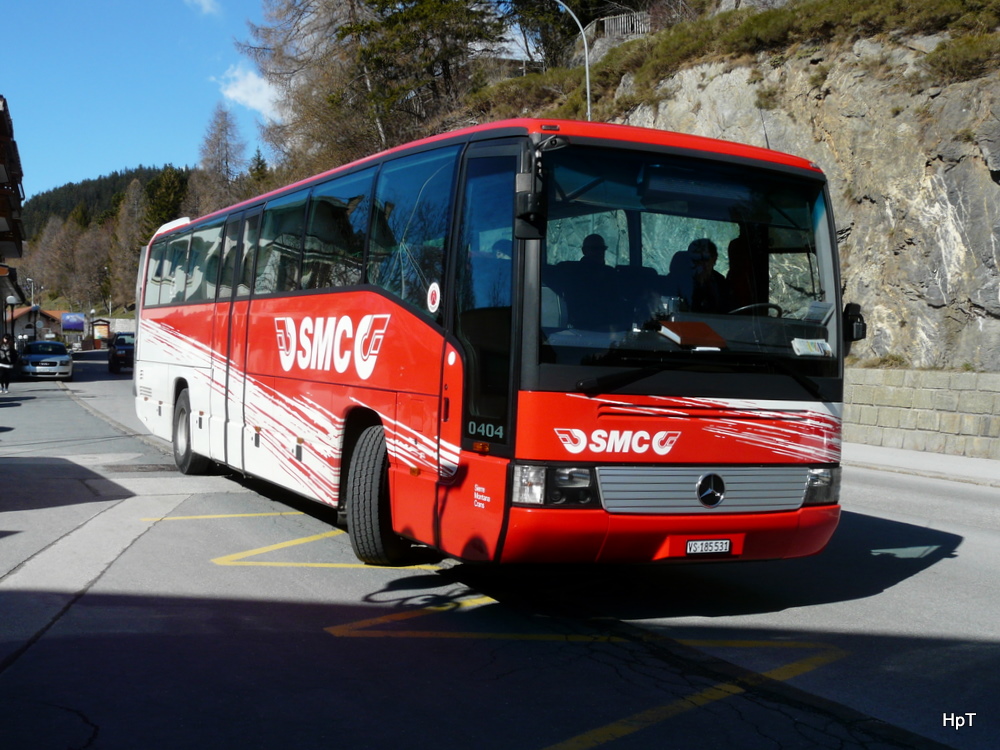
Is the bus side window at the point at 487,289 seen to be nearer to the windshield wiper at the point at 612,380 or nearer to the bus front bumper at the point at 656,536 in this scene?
the windshield wiper at the point at 612,380

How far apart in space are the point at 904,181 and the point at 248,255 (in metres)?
19.1

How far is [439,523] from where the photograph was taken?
636 cm

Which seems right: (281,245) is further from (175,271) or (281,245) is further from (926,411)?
(926,411)

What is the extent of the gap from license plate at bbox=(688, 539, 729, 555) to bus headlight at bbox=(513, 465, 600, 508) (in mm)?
787

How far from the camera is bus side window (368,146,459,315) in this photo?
6723 mm

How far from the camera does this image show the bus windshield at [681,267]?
5.89 meters

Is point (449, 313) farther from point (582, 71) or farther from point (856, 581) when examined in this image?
point (582, 71)

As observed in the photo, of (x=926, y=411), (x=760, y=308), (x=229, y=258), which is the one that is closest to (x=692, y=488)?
(x=760, y=308)

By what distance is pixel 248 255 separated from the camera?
10.8 meters

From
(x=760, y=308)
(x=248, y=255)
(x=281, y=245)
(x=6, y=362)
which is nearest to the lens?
(x=760, y=308)

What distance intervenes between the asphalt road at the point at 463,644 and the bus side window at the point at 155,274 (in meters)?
5.57

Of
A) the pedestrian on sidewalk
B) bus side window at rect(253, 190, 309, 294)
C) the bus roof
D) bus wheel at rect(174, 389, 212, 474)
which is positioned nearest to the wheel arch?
bus side window at rect(253, 190, 309, 294)

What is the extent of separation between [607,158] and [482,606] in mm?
2886

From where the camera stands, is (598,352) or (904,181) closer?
(598,352)
